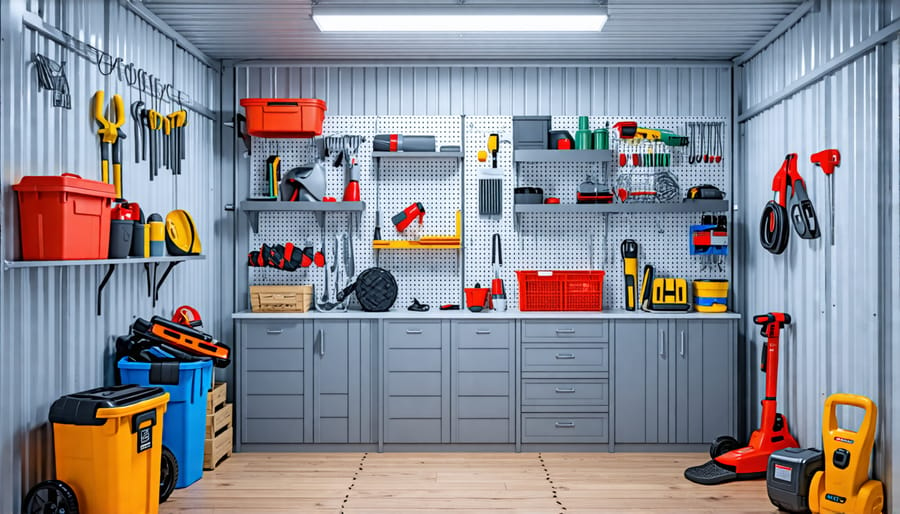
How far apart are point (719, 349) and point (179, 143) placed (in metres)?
3.98

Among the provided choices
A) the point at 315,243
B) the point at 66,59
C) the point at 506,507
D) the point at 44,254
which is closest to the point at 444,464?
the point at 506,507

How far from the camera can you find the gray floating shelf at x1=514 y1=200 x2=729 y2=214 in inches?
201

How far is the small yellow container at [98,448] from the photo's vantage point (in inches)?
126

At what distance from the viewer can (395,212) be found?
542 centimetres

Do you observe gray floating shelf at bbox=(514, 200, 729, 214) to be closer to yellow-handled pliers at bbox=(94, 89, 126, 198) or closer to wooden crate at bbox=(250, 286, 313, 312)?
wooden crate at bbox=(250, 286, 313, 312)

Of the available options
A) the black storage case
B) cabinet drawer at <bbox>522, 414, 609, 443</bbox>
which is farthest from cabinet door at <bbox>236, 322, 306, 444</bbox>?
the black storage case

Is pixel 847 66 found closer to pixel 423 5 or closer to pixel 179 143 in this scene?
pixel 423 5

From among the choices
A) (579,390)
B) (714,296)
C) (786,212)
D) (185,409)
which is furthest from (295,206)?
(786,212)

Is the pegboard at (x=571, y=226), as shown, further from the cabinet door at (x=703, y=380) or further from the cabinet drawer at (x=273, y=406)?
the cabinet drawer at (x=273, y=406)

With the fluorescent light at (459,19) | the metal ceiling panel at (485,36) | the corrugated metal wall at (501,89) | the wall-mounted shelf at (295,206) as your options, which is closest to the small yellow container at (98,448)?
the wall-mounted shelf at (295,206)

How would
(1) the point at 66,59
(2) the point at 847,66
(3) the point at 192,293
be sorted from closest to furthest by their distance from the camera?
1. (1) the point at 66,59
2. (2) the point at 847,66
3. (3) the point at 192,293

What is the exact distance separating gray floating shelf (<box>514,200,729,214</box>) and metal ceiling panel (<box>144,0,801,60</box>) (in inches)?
44.6

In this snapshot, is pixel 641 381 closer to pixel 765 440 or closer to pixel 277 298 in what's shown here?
pixel 765 440

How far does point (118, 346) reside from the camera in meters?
3.93
